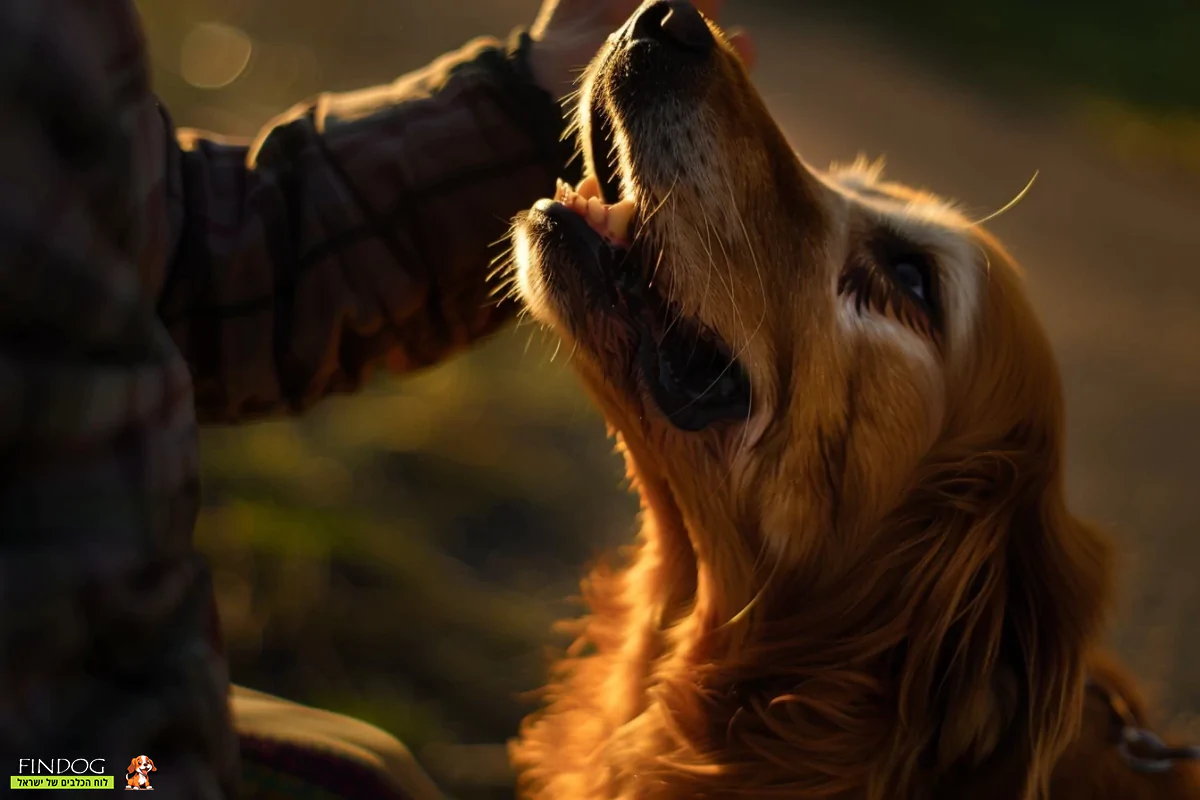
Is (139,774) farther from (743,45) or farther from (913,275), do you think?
(743,45)

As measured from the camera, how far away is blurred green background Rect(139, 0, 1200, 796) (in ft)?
10.6

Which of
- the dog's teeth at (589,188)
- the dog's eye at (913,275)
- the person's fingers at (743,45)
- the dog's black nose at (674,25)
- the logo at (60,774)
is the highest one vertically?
the dog's black nose at (674,25)

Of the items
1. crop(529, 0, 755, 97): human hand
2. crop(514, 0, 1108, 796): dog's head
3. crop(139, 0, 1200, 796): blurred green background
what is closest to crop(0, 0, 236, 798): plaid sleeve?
crop(514, 0, 1108, 796): dog's head

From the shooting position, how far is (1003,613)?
1.87m

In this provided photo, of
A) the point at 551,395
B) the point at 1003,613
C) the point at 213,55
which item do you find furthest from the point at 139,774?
the point at 213,55

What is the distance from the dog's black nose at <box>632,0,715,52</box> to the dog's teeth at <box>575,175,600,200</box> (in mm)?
321

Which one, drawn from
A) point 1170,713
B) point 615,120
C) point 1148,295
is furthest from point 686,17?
point 1148,295

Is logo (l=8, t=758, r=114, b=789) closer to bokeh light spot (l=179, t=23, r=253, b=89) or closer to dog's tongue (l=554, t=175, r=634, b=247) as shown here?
dog's tongue (l=554, t=175, r=634, b=247)

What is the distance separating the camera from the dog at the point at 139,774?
36.9 inches

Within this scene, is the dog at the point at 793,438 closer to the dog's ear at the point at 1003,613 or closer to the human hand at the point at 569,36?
the dog's ear at the point at 1003,613

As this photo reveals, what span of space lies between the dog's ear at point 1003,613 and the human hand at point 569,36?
1033mm

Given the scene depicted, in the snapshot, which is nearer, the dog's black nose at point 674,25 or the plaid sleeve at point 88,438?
the plaid sleeve at point 88,438

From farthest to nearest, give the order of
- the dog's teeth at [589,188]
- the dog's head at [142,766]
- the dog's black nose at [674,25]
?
the dog's teeth at [589,188]
the dog's black nose at [674,25]
the dog's head at [142,766]

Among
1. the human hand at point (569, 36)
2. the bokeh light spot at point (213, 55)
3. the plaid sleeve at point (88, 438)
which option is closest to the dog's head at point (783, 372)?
the human hand at point (569, 36)
